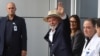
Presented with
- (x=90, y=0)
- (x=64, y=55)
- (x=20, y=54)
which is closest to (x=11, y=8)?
(x=20, y=54)

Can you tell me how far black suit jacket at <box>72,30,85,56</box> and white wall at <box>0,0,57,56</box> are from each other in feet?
10.2

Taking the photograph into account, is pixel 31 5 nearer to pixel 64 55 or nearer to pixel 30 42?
pixel 30 42

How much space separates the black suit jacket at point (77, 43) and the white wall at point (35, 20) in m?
3.10

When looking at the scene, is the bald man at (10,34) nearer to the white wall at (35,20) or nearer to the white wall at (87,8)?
the white wall at (87,8)

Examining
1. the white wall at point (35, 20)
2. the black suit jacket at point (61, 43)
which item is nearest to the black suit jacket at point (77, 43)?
the black suit jacket at point (61, 43)

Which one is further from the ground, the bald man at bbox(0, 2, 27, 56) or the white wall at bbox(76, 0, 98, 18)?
the white wall at bbox(76, 0, 98, 18)

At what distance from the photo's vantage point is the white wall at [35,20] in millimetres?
7840

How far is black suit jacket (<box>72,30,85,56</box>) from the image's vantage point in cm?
468

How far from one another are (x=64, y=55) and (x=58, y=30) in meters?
0.34

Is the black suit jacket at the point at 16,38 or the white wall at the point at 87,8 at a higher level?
the white wall at the point at 87,8

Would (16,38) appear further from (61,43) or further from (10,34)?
(61,43)

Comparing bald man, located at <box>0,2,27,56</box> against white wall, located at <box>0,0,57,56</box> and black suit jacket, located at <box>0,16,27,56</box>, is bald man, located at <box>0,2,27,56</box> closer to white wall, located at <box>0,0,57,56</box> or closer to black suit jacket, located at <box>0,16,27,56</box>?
black suit jacket, located at <box>0,16,27,56</box>

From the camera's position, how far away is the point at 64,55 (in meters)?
4.34

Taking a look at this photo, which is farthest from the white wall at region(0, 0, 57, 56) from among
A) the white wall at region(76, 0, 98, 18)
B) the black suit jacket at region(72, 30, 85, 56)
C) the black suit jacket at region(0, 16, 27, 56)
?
the black suit jacket at region(72, 30, 85, 56)
